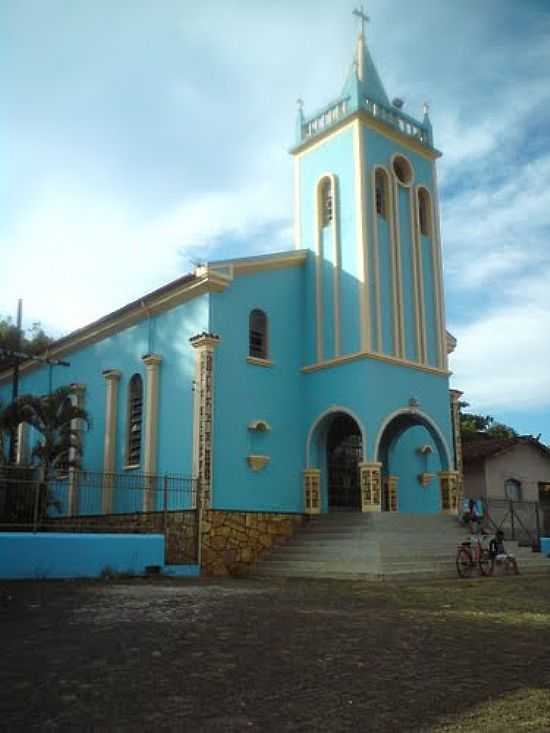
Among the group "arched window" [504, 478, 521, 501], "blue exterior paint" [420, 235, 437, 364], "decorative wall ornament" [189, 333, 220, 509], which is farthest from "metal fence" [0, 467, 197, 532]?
"arched window" [504, 478, 521, 501]

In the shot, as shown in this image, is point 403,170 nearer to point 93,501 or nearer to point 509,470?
point 509,470

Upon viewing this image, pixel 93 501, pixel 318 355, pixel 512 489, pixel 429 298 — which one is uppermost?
pixel 429 298

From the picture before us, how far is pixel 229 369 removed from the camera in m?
18.0

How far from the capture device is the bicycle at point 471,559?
15344 mm

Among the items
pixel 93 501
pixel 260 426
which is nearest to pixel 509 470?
pixel 260 426

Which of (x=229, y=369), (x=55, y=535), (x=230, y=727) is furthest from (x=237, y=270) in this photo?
(x=230, y=727)

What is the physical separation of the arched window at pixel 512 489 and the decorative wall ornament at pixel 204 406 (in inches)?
567

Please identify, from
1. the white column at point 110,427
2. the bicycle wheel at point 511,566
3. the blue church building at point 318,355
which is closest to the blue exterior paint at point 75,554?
the blue church building at point 318,355

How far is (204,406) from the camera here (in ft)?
56.5

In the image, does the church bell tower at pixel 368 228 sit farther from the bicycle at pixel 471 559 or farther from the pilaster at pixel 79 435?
the pilaster at pixel 79 435

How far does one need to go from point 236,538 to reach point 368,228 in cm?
880

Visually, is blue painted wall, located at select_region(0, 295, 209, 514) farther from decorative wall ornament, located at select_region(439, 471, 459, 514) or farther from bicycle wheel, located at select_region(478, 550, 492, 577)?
decorative wall ornament, located at select_region(439, 471, 459, 514)

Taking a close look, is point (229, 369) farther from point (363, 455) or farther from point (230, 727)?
point (230, 727)

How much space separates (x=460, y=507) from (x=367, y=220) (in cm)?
813
